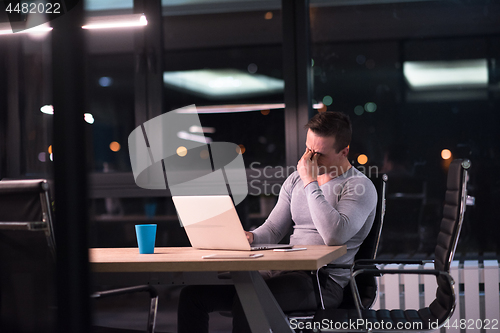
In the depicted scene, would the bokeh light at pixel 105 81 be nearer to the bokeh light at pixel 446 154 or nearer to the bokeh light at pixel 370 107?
the bokeh light at pixel 370 107

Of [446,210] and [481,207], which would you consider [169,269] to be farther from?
[481,207]

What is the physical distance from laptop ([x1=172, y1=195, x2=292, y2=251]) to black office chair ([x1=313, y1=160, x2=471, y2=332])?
36 cm

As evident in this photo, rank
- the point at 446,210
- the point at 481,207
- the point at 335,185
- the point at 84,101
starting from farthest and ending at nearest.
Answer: the point at 481,207, the point at 335,185, the point at 446,210, the point at 84,101

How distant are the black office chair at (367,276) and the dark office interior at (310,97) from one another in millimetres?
783

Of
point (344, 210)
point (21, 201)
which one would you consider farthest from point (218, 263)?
point (344, 210)

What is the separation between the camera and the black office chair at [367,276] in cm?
208

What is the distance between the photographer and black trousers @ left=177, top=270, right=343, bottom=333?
2020 millimetres

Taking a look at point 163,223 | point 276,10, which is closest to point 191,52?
point 276,10

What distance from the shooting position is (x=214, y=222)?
73.2 inches

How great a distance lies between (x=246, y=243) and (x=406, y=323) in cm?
67

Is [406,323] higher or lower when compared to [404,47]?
lower

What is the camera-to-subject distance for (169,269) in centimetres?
159

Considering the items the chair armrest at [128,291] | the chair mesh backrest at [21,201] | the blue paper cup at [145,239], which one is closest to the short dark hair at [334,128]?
the blue paper cup at [145,239]

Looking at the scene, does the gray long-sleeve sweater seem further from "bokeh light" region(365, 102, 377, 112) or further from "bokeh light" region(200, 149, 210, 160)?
"bokeh light" region(200, 149, 210, 160)
